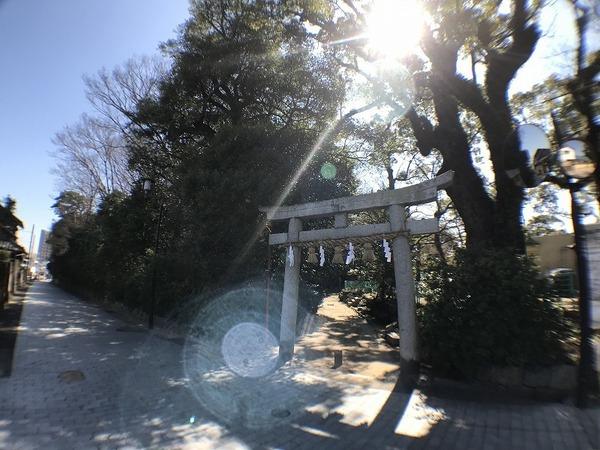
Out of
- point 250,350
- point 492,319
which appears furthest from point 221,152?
point 492,319

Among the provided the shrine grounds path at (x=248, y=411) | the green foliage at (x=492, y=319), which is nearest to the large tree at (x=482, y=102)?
the green foliage at (x=492, y=319)

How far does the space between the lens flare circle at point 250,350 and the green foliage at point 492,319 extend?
359 cm

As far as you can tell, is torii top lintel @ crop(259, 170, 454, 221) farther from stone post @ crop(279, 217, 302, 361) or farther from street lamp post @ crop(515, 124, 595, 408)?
street lamp post @ crop(515, 124, 595, 408)

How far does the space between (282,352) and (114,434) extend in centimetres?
469

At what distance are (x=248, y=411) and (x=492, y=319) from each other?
4506mm

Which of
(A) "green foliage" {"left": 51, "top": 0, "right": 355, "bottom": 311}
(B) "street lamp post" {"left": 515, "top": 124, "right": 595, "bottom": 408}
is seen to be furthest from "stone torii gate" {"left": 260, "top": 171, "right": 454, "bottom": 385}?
(A) "green foliage" {"left": 51, "top": 0, "right": 355, "bottom": 311}

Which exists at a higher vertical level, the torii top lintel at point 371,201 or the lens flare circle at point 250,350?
the torii top lintel at point 371,201

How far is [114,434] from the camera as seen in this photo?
15.8ft

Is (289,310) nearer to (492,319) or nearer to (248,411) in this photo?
(248,411)

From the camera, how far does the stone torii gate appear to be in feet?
24.2

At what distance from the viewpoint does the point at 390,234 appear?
7809 millimetres

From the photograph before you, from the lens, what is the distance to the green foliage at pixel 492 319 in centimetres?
654

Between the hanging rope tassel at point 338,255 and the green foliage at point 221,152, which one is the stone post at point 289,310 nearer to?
the hanging rope tassel at point 338,255

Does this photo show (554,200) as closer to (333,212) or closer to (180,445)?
(333,212)
